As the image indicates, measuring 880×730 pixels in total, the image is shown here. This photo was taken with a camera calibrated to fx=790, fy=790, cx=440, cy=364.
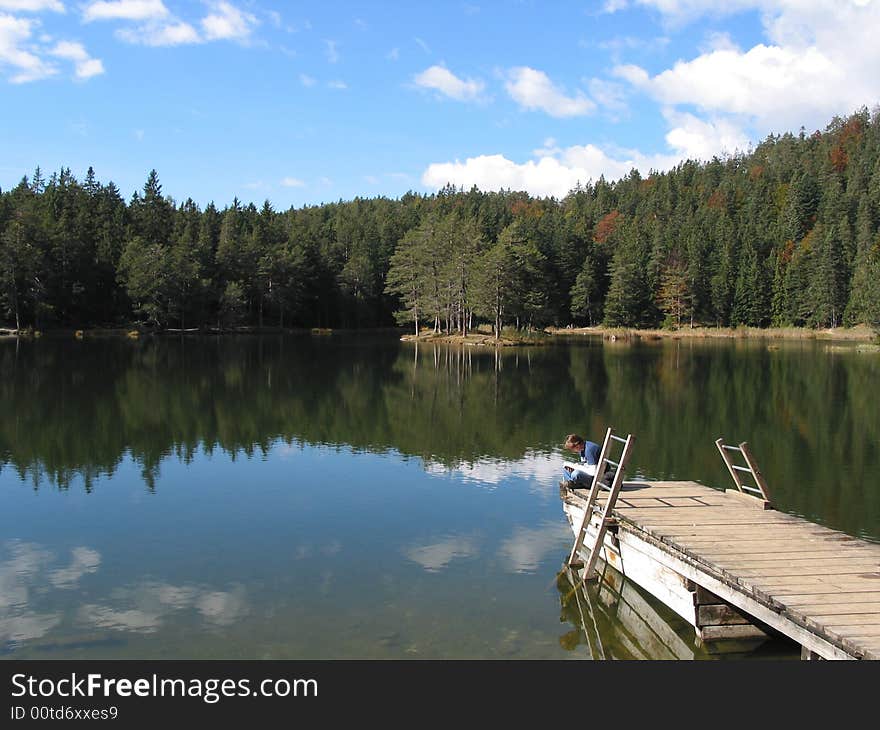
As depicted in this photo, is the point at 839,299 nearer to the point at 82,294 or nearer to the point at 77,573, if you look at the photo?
the point at 82,294

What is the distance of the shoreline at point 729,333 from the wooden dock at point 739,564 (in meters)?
89.0

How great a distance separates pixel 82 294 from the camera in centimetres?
9688

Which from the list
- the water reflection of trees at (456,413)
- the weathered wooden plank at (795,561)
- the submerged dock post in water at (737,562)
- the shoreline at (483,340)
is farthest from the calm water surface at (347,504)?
the shoreline at (483,340)

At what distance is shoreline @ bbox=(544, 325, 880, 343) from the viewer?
9950 cm

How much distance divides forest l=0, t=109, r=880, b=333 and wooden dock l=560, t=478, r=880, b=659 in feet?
228

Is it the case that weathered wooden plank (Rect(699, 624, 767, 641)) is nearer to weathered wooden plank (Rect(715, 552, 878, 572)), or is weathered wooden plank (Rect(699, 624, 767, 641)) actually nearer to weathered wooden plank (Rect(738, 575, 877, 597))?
weathered wooden plank (Rect(715, 552, 878, 572))

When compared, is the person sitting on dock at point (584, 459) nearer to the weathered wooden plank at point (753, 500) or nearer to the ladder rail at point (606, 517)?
the ladder rail at point (606, 517)

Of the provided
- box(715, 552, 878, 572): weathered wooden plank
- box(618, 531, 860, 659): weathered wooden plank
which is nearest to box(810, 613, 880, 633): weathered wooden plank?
box(618, 531, 860, 659): weathered wooden plank

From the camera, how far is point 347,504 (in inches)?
667

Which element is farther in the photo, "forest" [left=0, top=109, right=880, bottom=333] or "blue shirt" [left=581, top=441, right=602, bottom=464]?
"forest" [left=0, top=109, right=880, bottom=333]

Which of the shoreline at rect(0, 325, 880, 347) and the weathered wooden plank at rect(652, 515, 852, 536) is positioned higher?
the shoreline at rect(0, 325, 880, 347)

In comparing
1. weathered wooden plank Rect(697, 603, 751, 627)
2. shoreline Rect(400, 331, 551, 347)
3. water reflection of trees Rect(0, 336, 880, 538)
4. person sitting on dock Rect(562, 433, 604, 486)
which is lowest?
weathered wooden plank Rect(697, 603, 751, 627)

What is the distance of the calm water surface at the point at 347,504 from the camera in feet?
34.2
